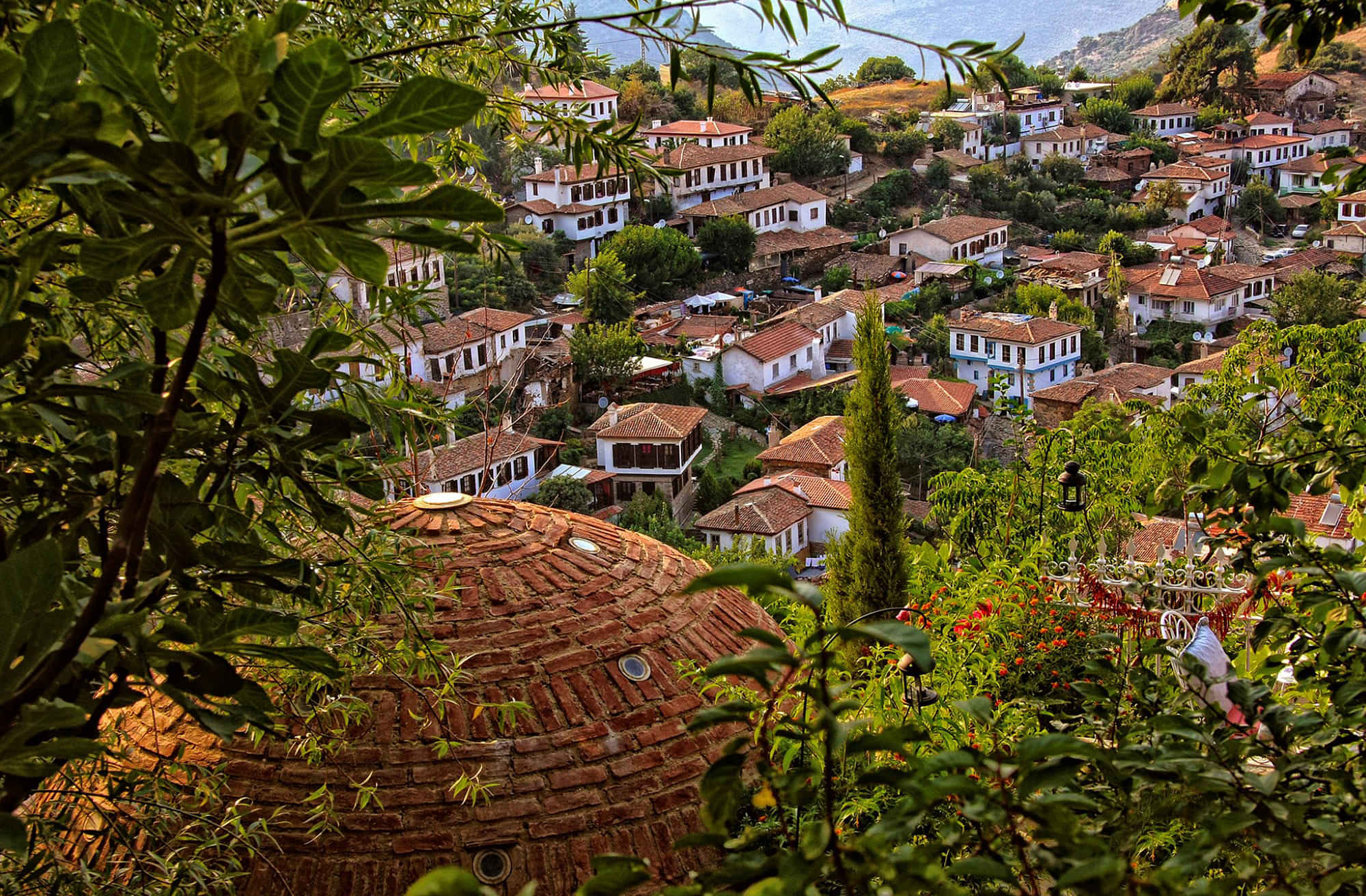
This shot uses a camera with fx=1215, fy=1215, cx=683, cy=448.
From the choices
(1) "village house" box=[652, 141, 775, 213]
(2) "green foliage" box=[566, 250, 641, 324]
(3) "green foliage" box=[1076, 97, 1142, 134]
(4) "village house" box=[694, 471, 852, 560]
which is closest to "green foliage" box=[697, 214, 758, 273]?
(1) "village house" box=[652, 141, 775, 213]

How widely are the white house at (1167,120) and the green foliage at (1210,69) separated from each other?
204 cm

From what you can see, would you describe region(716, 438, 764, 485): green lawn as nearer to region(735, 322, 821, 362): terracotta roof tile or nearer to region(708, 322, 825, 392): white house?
region(708, 322, 825, 392): white house

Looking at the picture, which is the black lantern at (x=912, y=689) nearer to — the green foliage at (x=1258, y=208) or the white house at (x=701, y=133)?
the white house at (x=701, y=133)

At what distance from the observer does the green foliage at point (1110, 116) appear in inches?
2309

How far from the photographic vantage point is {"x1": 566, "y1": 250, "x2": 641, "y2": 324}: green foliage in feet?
111

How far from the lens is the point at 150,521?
1863 millimetres

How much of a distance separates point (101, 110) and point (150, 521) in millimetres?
735

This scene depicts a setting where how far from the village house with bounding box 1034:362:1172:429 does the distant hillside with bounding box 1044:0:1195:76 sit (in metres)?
90.3

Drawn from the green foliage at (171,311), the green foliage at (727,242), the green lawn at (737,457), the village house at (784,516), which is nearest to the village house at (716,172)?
the green foliage at (727,242)

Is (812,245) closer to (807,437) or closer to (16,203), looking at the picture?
(807,437)

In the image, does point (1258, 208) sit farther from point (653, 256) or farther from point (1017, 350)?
point (653, 256)

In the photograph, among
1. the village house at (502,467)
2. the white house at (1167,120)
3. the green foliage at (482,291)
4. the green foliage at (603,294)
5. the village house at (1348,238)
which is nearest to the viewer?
the village house at (502,467)

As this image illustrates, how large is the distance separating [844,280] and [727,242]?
4195mm

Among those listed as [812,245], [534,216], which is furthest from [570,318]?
[812,245]
